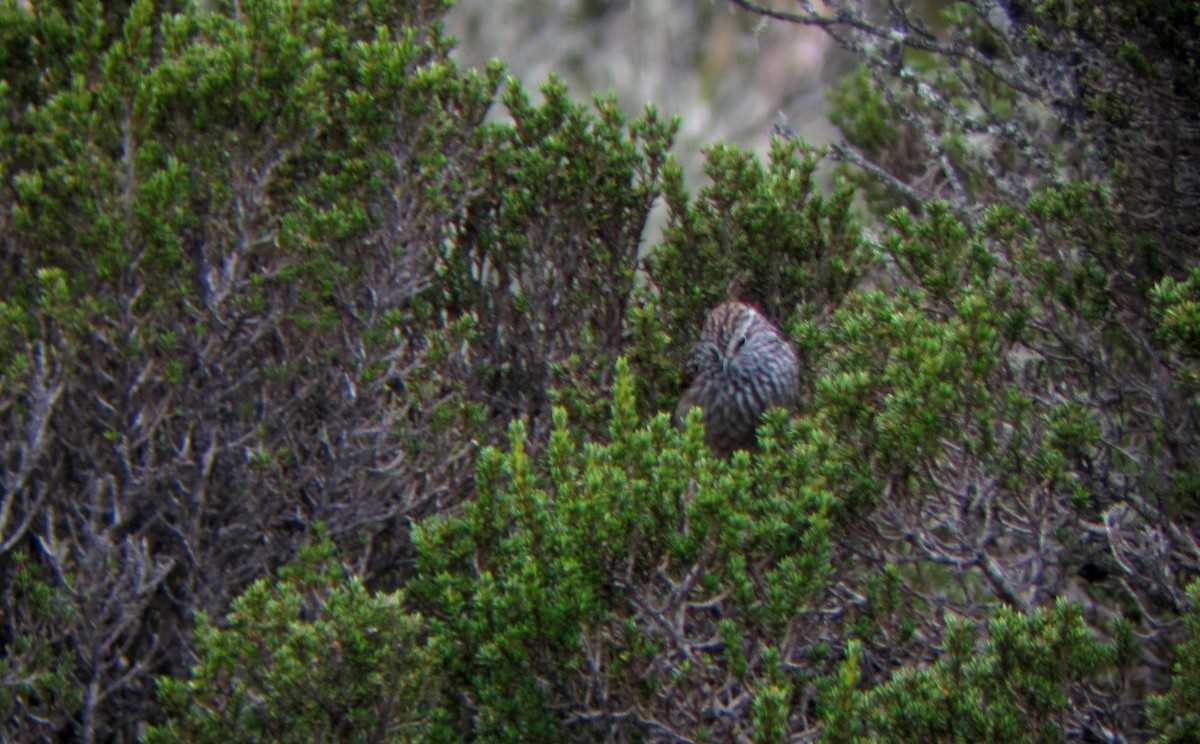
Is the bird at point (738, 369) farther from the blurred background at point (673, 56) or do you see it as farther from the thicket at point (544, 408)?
the blurred background at point (673, 56)

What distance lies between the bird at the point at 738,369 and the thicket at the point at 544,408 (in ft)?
0.34

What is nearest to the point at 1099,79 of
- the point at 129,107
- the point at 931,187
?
the point at 931,187

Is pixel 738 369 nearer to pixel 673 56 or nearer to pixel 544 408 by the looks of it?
pixel 544 408

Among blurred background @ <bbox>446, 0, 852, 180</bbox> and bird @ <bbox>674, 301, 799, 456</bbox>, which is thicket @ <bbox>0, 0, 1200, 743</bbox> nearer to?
bird @ <bbox>674, 301, 799, 456</bbox>

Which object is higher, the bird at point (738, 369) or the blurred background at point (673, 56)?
the blurred background at point (673, 56)

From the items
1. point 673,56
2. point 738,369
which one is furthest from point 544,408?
point 673,56

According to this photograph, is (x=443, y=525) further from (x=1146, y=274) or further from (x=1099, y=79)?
(x=1099, y=79)

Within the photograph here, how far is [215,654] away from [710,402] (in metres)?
2.21

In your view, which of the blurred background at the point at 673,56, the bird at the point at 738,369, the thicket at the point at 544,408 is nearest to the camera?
the thicket at the point at 544,408

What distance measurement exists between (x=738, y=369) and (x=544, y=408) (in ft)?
2.50

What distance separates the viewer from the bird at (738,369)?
16.5 ft

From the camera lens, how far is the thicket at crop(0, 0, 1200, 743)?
3617mm

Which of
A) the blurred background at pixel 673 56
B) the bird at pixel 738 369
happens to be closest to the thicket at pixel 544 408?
the bird at pixel 738 369

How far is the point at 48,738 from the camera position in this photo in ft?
14.9
